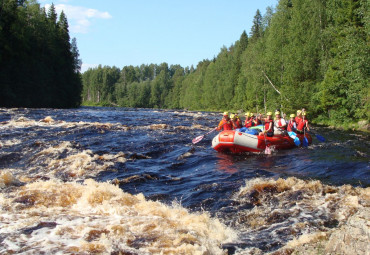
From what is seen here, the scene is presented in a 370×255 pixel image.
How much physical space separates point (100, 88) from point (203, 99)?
51804 mm

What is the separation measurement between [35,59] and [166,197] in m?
37.0

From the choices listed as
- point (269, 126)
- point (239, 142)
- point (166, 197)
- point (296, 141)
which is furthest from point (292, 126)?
point (166, 197)

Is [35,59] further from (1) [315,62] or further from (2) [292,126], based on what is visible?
(2) [292,126]

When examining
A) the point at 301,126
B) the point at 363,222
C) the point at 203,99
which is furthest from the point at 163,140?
the point at 203,99

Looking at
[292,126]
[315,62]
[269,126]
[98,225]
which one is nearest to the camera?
[98,225]

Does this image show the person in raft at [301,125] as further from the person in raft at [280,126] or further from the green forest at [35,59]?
the green forest at [35,59]

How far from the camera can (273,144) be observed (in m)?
13.5

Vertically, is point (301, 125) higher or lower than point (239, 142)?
higher

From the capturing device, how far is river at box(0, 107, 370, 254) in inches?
196

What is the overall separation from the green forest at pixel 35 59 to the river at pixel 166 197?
23014 mm

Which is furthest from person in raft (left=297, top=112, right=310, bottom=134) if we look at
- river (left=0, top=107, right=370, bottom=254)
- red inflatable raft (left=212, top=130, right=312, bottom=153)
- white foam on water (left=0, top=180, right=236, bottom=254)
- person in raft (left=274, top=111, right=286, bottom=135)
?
white foam on water (left=0, top=180, right=236, bottom=254)

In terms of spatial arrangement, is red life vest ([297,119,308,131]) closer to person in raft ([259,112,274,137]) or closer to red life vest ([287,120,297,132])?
red life vest ([287,120,297,132])

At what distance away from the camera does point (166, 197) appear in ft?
25.1

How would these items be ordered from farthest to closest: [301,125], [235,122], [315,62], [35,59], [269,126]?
1. [35,59]
2. [315,62]
3. [301,125]
4. [235,122]
5. [269,126]
